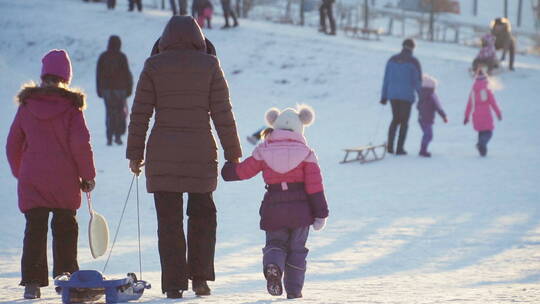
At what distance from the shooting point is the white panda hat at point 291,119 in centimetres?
634

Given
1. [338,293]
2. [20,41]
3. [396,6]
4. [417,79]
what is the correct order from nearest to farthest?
1. [338,293]
2. [417,79]
3. [20,41]
4. [396,6]

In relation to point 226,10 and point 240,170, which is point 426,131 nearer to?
point 240,170

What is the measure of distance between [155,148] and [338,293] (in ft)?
4.93

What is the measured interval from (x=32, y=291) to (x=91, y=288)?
609 mm

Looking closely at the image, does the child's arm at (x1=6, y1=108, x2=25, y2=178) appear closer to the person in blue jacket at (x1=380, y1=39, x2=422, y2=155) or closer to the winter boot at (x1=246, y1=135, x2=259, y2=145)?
the person in blue jacket at (x1=380, y1=39, x2=422, y2=155)

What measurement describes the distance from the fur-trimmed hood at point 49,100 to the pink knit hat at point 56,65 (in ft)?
0.37

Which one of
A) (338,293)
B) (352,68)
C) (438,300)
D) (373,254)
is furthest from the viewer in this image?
(352,68)

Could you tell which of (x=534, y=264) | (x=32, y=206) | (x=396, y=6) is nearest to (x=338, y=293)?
(x=32, y=206)

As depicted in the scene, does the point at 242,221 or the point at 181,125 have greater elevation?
the point at 181,125

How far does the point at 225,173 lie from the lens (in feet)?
20.5

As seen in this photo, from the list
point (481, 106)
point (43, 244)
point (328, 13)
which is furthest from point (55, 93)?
point (328, 13)

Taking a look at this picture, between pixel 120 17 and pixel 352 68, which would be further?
pixel 120 17

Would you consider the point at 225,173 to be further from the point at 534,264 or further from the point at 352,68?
the point at 352,68

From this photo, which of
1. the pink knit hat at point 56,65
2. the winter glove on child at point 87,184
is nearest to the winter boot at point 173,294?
the winter glove on child at point 87,184
